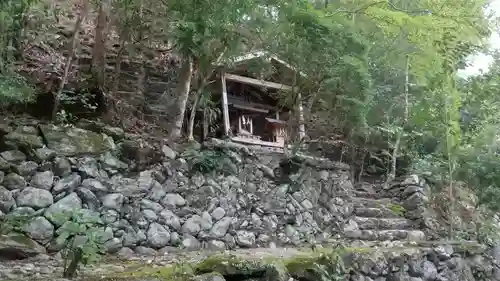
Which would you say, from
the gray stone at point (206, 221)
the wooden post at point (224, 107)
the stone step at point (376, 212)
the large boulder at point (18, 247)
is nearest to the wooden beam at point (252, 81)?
the wooden post at point (224, 107)

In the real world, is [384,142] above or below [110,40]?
below

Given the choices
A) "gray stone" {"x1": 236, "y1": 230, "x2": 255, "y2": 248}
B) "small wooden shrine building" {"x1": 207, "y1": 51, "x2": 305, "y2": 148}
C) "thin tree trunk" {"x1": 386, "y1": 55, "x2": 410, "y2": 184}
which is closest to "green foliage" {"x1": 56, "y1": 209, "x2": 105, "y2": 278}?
"gray stone" {"x1": 236, "y1": 230, "x2": 255, "y2": 248}

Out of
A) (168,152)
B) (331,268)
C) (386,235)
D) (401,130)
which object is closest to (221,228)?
(168,152)

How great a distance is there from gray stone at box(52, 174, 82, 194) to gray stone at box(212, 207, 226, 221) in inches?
70.8

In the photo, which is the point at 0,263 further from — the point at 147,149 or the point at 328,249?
the point at 328,249

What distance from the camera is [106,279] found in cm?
322

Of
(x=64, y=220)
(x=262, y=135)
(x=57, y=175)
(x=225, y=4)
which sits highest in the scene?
(x=225, y=4)

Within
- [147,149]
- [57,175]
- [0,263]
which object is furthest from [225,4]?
[0,263]

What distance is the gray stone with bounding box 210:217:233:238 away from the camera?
18.1 feet

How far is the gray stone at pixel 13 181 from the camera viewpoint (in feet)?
14.5

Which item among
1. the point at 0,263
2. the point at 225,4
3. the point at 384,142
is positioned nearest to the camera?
the point at 0,263

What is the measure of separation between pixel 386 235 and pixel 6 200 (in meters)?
5.82

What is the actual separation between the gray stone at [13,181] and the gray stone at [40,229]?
0.44 meters

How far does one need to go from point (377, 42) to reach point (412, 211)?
132 inches
